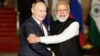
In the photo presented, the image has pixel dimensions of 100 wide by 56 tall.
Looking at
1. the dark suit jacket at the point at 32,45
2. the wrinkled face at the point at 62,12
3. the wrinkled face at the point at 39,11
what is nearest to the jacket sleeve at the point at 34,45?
the dark suit jacket at the point at 32,45

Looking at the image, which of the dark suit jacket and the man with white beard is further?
the man with white beard

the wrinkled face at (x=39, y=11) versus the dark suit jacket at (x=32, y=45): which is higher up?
the wrinkled face at (x=39, y=11)

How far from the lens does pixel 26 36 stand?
2.67m

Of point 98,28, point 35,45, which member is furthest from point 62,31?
A: point 98,28

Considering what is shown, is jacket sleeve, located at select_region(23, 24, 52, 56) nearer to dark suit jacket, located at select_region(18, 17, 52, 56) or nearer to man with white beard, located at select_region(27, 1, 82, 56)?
dark suit jacket, located at select_region(18, 17, 52, 56)

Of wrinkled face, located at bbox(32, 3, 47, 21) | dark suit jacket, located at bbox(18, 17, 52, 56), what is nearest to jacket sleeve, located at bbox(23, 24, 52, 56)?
dark suit jacket, located at bbox(18, 17, 52, 56)

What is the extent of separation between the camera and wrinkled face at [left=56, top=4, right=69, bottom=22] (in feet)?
9.05

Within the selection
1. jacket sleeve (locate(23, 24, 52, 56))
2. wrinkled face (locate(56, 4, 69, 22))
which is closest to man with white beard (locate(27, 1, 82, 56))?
wrinkled face (locate(56, 4, 69, 22))

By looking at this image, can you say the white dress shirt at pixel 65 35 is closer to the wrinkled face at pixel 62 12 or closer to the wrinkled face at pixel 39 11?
the wrinkled face at pixel 62 12

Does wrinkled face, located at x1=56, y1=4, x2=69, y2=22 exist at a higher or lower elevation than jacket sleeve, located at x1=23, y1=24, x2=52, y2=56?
higher

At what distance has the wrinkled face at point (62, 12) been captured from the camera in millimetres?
2758

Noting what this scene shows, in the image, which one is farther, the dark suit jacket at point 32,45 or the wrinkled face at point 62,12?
the wrinkled face at point 62,12

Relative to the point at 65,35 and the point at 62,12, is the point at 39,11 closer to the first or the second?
the point at 62,12

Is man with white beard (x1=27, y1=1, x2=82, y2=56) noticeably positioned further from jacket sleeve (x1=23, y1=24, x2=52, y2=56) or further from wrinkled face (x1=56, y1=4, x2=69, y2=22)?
jacket sleeve (x1=23, y1=24, x2=52, y2=56)
